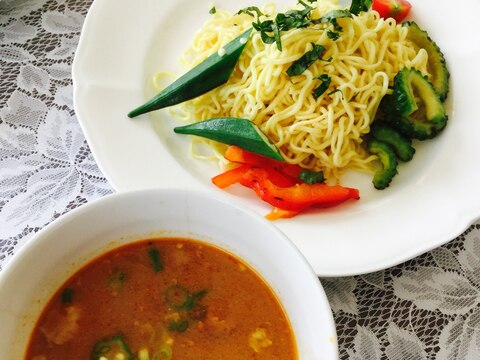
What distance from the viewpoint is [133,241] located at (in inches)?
A: 57.8

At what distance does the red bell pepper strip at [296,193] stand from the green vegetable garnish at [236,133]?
0.40ft

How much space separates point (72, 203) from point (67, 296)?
3.15 feet

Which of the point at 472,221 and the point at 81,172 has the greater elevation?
the point at 472,221

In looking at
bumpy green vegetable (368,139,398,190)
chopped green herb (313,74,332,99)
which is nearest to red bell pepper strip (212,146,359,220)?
bumpy green vegetable (368,139,398,190)

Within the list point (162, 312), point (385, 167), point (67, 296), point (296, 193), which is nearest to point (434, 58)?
point (385, 167)

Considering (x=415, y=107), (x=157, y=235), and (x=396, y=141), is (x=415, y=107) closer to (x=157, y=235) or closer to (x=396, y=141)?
(x=396, y=141)

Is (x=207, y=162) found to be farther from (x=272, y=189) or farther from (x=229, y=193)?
(x=272, y=189)

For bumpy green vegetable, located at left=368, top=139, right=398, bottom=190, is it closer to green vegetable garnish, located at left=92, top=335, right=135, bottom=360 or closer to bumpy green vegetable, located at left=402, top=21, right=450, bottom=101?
bumpy green vegetable, located at left=402, top=21, right=450, bottom=101

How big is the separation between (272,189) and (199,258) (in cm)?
84

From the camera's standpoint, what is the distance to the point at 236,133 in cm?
241

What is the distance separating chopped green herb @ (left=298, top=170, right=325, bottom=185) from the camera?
2344mm

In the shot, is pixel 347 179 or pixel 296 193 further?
pixel 347 179

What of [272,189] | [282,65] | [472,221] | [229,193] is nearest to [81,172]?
[229,193]

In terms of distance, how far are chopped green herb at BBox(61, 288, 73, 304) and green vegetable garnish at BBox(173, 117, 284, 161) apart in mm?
1170
